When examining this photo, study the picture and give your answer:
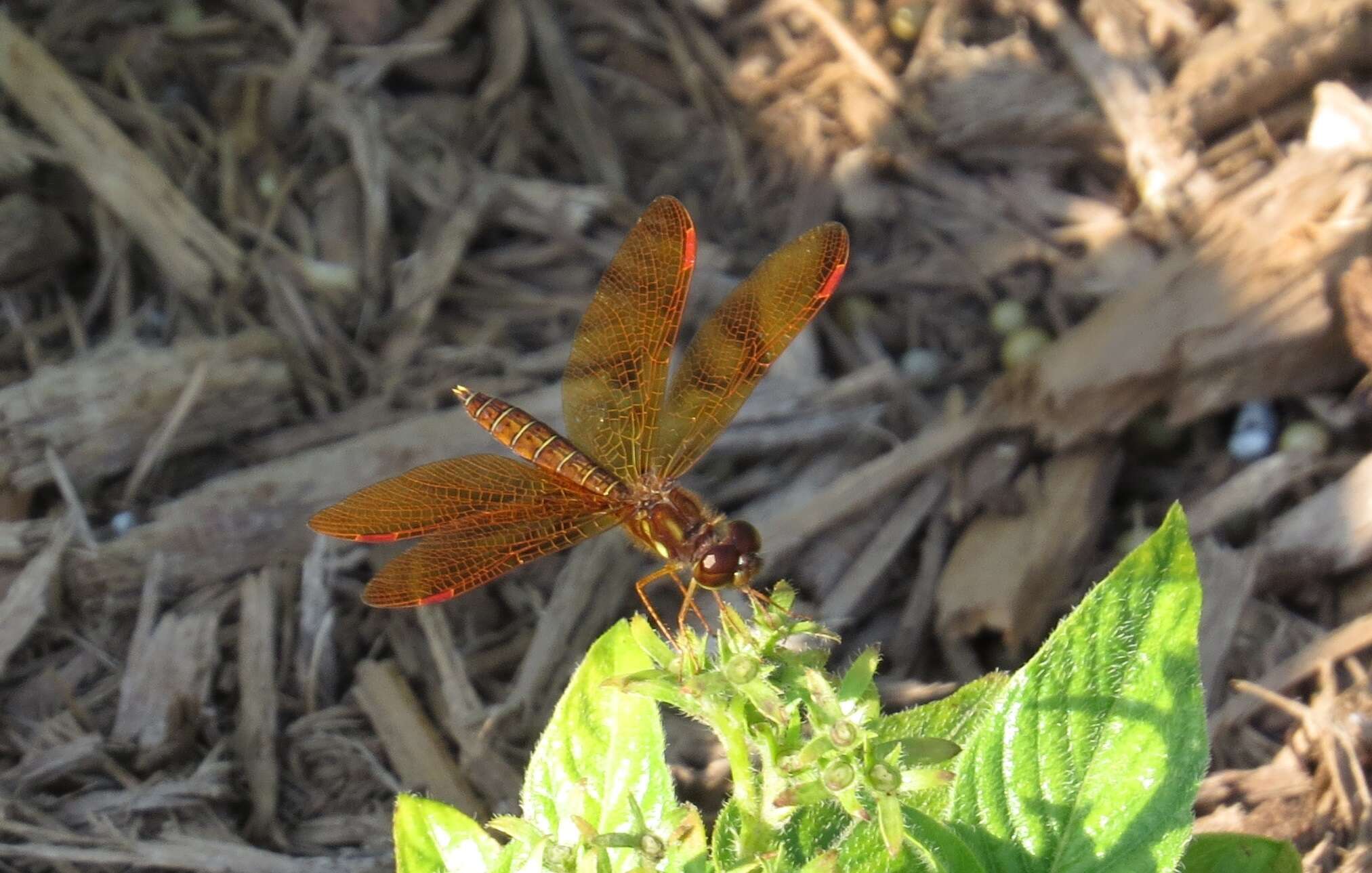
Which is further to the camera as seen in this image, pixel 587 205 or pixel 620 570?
pixel 587 205

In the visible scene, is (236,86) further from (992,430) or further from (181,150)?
(992,430)

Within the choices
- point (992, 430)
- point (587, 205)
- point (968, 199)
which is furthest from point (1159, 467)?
point (587, 205)

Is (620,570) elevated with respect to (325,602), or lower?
lower

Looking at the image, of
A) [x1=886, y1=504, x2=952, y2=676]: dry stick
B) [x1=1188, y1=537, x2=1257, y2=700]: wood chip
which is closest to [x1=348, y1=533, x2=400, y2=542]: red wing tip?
[x1=886, y1=504, x2=952, y2=676]: dry stick

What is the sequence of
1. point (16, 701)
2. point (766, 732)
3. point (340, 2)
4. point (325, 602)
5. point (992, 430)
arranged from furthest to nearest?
point (340, 2) → point (992, 430) → point (325, 602) → point (16, 701) → point (766, 732)

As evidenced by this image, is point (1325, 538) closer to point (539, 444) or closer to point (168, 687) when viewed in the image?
point (539, 444)

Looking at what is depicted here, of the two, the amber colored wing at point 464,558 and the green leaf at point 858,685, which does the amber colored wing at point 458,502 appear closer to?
the amber colored wing at point 464,558
